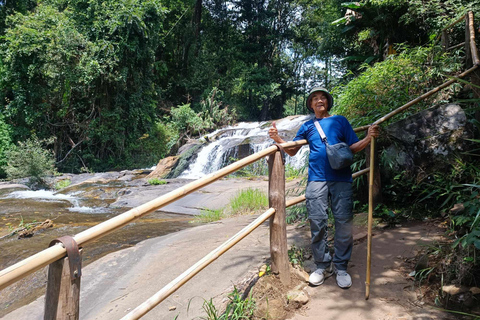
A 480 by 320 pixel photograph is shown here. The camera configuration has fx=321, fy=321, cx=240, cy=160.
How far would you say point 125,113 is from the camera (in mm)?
16453

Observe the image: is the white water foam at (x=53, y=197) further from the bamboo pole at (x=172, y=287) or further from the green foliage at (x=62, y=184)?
the bamboo pole at (x=172, y=287)

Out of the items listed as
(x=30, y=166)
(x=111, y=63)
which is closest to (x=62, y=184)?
(x=30, y=166)

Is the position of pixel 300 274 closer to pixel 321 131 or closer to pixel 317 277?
pixel 317 277

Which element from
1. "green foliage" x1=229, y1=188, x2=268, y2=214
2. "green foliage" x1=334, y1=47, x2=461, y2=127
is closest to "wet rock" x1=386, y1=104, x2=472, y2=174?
"green foliage" x1=334, y1=47, x2=461, y2=127

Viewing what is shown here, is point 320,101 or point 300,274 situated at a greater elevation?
point 320,101

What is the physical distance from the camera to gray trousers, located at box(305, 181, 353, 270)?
8.04 feet

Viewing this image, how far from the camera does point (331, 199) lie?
254cm

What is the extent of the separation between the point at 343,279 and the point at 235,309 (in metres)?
0.86

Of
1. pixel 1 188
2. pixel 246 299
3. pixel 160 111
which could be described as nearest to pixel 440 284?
pixel 246 299

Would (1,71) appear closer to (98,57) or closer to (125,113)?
(98,57)

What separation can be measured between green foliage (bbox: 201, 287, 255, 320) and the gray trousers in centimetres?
67

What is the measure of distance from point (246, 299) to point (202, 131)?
55.5 feet

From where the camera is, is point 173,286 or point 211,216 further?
point 211,216

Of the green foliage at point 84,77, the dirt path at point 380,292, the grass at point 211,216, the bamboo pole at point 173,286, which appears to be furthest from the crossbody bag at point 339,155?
the green foliage at point 84,77
